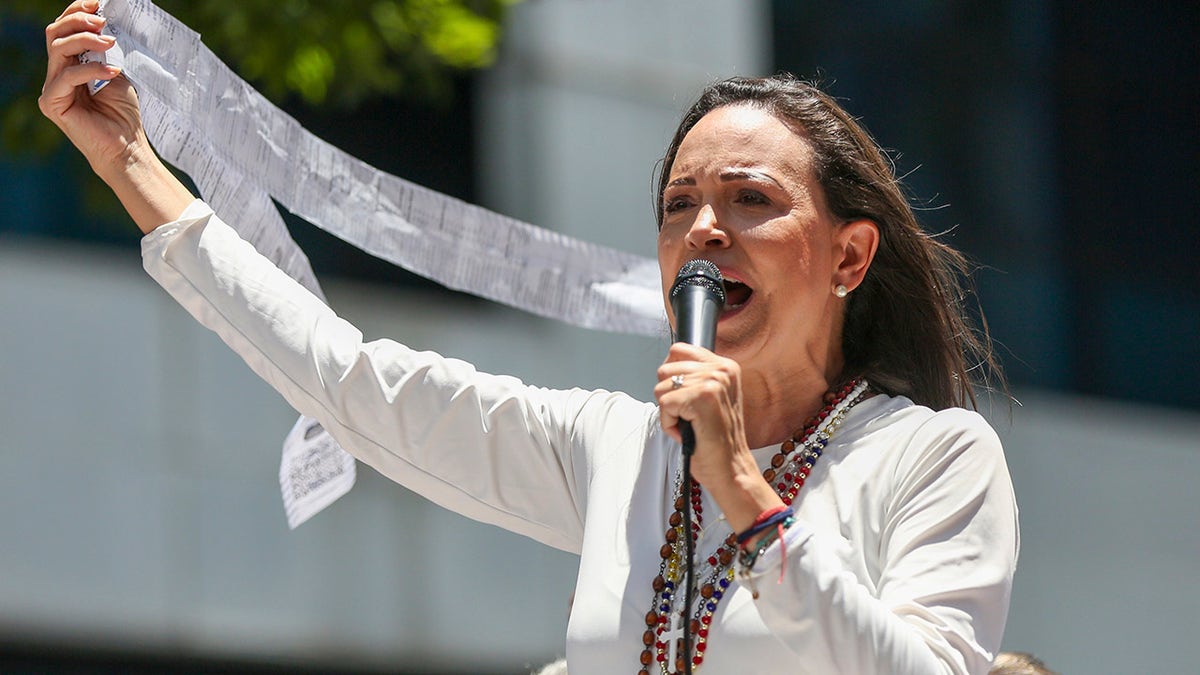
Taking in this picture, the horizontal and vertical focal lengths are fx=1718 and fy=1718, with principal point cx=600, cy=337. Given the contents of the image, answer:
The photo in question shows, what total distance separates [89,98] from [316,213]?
0.55 meters

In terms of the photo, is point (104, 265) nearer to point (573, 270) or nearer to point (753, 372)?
point (573, 270)

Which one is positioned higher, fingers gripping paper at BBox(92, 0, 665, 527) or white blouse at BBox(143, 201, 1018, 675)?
fingers gripping paper at BBox(92, 0, 665, 527)

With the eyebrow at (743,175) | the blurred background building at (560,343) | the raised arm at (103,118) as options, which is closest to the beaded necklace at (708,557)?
the eyebrow at (743,175)

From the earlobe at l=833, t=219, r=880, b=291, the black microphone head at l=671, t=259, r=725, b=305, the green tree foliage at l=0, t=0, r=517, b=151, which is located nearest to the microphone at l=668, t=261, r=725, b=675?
the black microphone head at l=671, t=259, r=725, b=305

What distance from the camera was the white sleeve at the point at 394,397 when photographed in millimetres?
2584

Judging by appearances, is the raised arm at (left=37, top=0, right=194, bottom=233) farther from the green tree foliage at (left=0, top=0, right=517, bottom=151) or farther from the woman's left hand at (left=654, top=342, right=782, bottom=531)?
the green tree foliage at (left=0, top=0, right=517, bottom=151)

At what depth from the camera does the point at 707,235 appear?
2445 millimetres

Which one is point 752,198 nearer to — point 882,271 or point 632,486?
point 882,271

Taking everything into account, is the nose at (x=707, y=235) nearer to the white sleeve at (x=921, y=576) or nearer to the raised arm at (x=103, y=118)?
the white sleeve at (x=921, y=576)

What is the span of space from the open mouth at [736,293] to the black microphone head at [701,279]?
5.9 inches

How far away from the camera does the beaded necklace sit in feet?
7.72

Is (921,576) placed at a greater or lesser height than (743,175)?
lesser

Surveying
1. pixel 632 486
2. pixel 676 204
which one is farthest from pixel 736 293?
pixel 632 486

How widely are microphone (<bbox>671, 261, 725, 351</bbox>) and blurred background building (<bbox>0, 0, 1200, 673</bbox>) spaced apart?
167 inches
